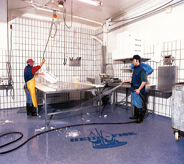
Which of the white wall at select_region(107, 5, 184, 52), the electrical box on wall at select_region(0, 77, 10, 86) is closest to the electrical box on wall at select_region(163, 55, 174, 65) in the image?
the white wall at select_region(107, 5, 184, 52)

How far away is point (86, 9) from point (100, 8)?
40 centimetres

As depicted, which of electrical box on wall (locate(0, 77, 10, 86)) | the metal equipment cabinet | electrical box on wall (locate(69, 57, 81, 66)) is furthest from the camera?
electrical box on wall (locate(69, 57, 81, 66))

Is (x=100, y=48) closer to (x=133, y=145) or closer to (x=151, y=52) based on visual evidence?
(x=151, y=52)

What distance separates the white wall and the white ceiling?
0.48m

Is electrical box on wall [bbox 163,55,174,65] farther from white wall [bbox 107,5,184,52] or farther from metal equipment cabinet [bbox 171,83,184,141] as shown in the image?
metal equipment cabinet [bbox 171,83,184,141]

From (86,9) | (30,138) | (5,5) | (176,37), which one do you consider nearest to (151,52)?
(176,37)

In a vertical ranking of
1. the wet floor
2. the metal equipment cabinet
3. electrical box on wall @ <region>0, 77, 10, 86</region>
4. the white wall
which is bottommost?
the wet floor

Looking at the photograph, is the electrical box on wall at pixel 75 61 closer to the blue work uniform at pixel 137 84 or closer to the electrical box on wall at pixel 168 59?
the blue work uniform at pixel 137 84

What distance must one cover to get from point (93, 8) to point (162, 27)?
1.92 meters

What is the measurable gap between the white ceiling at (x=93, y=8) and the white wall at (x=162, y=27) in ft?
1.58

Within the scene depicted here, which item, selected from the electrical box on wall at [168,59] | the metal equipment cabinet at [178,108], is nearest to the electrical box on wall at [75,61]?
the electrical box on wall at [168,59]

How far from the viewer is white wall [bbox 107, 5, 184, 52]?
308 cm

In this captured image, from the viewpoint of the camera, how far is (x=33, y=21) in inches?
175

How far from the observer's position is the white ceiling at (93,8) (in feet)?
12.5
